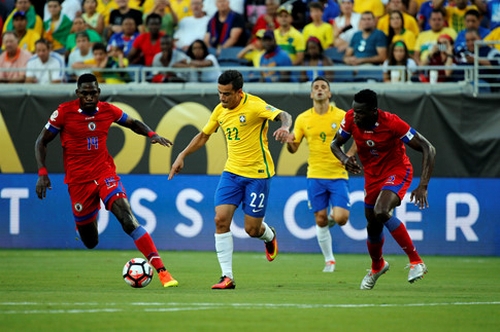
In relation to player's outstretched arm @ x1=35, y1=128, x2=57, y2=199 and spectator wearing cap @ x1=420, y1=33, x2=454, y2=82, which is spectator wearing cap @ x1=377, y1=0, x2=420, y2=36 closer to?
spectator wearing cap @ x1=420, y1=33, x2=454, y2=82

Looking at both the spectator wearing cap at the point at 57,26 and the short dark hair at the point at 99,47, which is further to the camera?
the spectator wearing cap at the point at 57,26

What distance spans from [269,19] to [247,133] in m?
10.00

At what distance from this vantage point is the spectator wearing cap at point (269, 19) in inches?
864

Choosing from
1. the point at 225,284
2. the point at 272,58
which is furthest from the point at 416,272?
the point at 272,58

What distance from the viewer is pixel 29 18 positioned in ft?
77.3

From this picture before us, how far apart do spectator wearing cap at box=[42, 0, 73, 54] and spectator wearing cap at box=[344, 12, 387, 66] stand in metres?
7.21

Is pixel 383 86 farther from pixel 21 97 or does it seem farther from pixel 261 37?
pixel 21 97

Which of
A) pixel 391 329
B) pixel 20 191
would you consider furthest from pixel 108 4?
pixel 391 329

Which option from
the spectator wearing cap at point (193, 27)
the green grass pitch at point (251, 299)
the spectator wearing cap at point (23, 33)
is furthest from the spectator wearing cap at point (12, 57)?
the green grass pitch at point (251, 299)

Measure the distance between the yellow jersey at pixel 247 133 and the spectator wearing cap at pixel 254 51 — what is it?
8.64 meters

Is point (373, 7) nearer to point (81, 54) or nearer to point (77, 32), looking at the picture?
point (81, 54)

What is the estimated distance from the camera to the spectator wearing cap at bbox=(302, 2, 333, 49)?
21.0 meters

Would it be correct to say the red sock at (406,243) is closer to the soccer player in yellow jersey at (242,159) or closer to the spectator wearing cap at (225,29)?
the soccer player in yellow jersey at (242,159)

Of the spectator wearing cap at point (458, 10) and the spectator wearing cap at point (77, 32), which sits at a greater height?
the spectator wearing cap at point (458, 10)
